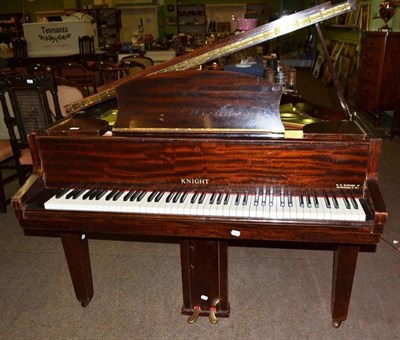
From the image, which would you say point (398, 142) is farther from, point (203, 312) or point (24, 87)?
point (24, 87)

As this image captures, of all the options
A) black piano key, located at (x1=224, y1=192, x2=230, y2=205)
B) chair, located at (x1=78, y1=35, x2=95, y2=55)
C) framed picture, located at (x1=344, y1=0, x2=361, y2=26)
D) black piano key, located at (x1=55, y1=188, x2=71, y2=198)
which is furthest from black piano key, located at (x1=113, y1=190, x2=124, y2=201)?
framed picture, located at (x1=344, y1=0, x2=361, y2=26)

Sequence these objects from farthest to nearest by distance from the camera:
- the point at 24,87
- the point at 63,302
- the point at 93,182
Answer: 1. the point at 24,87
2. the point at 63,302
3. the point at 93,182

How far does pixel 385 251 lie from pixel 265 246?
2.67 feet

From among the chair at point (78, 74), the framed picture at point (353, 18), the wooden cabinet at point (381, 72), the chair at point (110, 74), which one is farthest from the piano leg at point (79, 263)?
the framed picture at point (353, 18)

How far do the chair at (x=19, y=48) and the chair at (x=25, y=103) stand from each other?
18.3 feet

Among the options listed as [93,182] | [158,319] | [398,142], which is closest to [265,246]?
[158,319]

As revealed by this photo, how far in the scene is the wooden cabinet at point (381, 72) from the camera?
5.27 meters

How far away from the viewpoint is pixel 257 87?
1.67 metres

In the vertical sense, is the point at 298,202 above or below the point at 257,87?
below

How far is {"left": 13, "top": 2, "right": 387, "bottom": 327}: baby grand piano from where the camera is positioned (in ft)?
5.22

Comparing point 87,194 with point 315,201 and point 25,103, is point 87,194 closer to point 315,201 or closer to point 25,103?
point 315,201

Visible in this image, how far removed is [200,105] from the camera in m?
1.73

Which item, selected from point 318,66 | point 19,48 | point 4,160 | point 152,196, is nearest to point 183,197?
point 152,196

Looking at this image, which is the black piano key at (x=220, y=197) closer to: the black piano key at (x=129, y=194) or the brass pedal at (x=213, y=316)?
the black piano key at (x=129, y=194)
